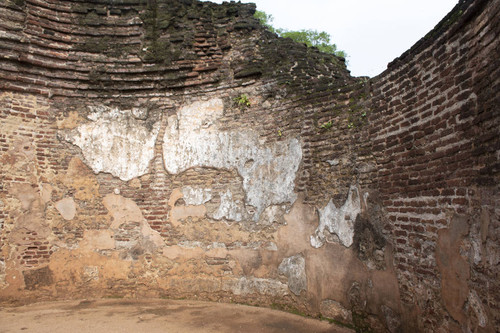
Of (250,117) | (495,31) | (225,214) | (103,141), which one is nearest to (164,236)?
(225,214)

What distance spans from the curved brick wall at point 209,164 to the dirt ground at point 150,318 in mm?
213

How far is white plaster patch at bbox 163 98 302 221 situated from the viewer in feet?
17.1

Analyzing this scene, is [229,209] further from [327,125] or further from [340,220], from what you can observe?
[327,125]

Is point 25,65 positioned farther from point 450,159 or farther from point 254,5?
point 450,159

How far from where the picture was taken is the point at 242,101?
5.76 meters

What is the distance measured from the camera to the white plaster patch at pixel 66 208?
571 centimetres

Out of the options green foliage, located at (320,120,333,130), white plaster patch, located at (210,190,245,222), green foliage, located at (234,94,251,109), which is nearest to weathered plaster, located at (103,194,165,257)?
white plaster patch, located at (210,190,245,222)

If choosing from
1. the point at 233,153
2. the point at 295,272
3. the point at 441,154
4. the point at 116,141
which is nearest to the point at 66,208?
the point at 116,141

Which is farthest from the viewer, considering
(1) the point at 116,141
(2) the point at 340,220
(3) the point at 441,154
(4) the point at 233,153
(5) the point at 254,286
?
(1) the point at 116,141

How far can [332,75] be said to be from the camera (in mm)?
5938

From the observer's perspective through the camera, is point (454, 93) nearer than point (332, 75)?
Yes

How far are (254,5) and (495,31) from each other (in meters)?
4.37

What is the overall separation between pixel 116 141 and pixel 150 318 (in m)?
2.86

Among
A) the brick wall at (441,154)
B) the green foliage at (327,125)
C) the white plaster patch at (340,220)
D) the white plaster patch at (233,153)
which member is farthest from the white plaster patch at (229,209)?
the brick wall at (441,154)
